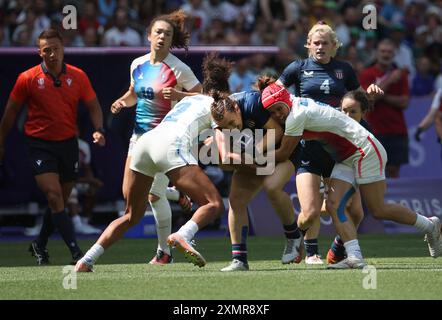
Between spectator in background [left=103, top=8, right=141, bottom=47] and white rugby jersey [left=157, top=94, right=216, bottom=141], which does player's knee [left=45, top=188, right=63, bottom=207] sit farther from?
spectator in background [left=103, top=8, right=141, bottom=47]

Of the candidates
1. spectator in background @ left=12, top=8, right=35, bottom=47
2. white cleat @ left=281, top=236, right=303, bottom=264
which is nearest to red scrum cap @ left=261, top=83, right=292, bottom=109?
white cleat @ left=281, top=236, right=303, bottom=264

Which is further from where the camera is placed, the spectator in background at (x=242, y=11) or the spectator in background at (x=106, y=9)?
the spectator in background at (x=242, y=11)

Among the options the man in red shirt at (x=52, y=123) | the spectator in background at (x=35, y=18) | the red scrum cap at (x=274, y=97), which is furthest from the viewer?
the spectator in background at (x=35, y=18)

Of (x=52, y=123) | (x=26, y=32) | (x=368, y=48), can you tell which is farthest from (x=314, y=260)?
(x=368, y=48)

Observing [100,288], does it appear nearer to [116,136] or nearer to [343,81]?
[343,81]

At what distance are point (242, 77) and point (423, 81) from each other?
3726mm

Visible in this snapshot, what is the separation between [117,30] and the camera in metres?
18.7

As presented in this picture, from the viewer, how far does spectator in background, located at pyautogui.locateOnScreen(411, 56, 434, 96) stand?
1931 cm

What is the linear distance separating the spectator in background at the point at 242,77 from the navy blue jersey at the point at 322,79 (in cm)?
561

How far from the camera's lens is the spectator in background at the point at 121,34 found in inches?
729

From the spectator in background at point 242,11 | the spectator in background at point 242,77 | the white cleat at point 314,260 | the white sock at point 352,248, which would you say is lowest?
the white cleat at point 314,260

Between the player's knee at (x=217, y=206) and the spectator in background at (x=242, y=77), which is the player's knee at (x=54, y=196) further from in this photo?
the spectator in background at (x=242, y=77)

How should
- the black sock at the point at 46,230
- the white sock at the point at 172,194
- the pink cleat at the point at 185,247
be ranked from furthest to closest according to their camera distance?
the white sock at the point at 172,194 → the black sock at the point at 46,230 → the pink cleat at the point at 185,247

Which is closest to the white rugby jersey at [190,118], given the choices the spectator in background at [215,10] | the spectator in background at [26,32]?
the spectator in background at [26,32]
